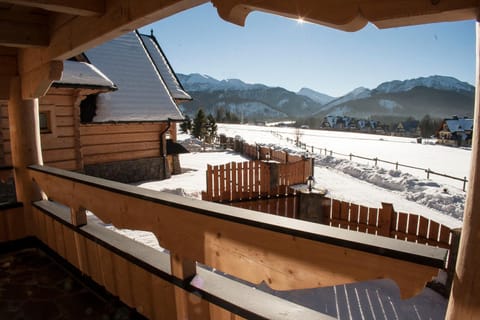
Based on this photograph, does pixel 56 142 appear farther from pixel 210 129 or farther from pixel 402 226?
pixel 210 129

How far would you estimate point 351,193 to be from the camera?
12047 millimetres

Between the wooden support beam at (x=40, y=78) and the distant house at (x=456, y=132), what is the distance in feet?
209

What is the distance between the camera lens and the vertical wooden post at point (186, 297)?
1910 millimetres

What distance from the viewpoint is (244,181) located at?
952 centimetres

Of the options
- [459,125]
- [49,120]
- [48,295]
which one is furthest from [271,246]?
[459,125]

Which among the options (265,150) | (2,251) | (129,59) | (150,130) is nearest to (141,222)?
(2,251)

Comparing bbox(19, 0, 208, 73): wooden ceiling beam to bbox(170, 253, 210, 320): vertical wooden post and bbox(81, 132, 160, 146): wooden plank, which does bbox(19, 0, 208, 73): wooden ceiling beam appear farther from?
bbox(81, 132, 160, 146): wooden plank

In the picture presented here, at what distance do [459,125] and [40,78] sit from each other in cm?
7299

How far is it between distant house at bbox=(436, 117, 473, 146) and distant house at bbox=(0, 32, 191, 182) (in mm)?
57630

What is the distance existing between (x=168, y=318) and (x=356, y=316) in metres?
3.23

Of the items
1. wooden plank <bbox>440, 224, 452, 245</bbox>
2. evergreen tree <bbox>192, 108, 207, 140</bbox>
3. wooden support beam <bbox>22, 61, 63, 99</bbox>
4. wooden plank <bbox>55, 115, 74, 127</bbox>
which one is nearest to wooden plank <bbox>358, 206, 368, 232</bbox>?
wooden plank <bbox>440, 224, 452, 245</bbox>

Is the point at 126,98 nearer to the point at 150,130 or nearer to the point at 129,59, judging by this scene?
the point at 150,130

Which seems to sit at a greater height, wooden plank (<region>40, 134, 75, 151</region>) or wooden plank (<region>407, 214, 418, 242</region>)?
wooden plank (<region>40, 134, 75, 151</region>)

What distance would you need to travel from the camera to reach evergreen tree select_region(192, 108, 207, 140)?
122 feet
